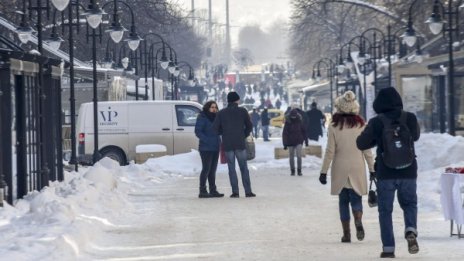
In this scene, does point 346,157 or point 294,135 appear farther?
point 294,135

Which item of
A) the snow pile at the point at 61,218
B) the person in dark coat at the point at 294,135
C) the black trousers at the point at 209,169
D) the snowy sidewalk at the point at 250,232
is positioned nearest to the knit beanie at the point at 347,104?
the snowy sidewalk at the point at 250,232

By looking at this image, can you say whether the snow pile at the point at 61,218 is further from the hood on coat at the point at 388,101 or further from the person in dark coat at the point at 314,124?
the person in dark coat at the point at 314,124

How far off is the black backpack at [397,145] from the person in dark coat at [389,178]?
2.7 inches

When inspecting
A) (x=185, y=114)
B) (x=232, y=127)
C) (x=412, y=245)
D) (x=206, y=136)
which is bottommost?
(x=412, y=245)

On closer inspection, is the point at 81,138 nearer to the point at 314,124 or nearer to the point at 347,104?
the point at 314,124

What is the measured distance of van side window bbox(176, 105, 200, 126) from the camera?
34.5 metres

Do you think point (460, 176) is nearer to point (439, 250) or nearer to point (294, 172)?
point (439, 250)

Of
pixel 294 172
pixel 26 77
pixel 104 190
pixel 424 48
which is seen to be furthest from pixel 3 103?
pixel 424 48

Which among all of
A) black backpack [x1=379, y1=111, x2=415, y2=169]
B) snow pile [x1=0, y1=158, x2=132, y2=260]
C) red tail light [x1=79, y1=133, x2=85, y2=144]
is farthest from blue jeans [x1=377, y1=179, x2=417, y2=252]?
red tail light [x1=79, y1=133, x2=85, y2=144]

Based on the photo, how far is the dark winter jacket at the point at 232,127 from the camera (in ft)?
71.1

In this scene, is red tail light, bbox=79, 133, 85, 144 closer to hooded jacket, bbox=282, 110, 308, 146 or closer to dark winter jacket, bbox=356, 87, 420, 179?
hooded jacket, bbox=282, 110, 308, 146

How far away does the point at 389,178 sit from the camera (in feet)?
41.3

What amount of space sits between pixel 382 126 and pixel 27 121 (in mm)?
7610

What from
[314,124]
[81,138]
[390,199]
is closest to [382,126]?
[390,199]
